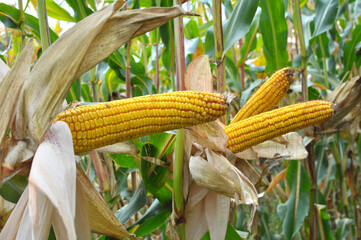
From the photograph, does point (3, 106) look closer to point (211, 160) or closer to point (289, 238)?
point (211, 160)

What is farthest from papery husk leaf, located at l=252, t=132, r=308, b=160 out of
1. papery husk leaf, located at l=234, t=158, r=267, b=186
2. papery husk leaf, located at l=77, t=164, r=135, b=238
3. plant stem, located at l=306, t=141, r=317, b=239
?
papery husk leaf, located at l=77, t=164, r=135, b=238

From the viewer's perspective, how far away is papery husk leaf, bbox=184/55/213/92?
1.57m

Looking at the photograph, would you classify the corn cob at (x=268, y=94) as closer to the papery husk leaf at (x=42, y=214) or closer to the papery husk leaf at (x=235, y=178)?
the papery husk leaf at (x=235, y=178)

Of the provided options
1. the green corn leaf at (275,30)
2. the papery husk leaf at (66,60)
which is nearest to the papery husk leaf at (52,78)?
the papery husk leaf at (66,60)

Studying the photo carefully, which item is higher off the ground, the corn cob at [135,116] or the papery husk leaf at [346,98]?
the corn cob at [135,116]

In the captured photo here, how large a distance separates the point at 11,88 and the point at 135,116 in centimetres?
38

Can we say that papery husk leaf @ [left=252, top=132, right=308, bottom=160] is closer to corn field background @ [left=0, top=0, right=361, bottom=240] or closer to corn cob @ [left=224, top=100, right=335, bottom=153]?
corn field background @ [left=0, top=0, right=361, bottom=240]

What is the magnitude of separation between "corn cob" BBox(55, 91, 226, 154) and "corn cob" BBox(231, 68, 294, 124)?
1.57ft

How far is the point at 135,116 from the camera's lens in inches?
45.7

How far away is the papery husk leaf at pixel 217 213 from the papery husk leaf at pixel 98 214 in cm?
40

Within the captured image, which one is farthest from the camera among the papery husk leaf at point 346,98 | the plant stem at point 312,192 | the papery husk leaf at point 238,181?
the plant stem at point 312,192

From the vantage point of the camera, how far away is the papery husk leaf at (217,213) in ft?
4.84

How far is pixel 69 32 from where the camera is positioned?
1039mm

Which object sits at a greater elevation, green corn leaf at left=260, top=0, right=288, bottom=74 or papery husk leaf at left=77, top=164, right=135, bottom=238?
green corn leaf at left=260, top=0, right=288, bottom=74
